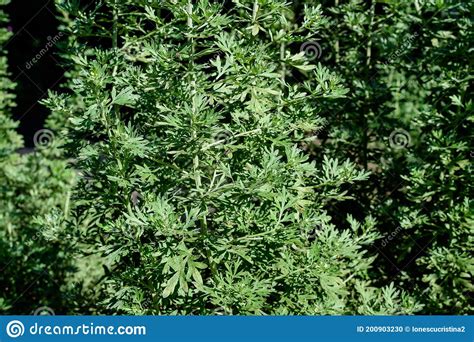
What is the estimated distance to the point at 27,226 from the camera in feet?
18.0

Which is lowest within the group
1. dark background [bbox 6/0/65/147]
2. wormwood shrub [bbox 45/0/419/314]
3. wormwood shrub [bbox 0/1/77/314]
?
wormwood shrub [bbox 45/0/419/314]

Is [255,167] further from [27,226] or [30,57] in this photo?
[30,57]

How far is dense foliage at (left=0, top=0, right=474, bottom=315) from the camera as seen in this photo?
2.96m

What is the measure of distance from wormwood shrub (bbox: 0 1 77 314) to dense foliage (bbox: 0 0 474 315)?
525 mm

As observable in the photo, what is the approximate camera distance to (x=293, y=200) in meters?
3.02

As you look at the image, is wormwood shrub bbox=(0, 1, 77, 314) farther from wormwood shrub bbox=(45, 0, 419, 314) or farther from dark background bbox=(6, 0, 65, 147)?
dark background bbox=(6, 0, 65, 147)

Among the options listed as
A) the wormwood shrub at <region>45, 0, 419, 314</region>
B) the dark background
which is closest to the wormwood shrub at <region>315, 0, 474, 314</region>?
the wormwood shrub at <region>45, 0, 419, 314</region>

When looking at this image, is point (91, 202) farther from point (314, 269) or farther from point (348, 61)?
point (348, 61)

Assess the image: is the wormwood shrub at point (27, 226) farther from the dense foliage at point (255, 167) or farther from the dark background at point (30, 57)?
the dark background at point (30, 57)

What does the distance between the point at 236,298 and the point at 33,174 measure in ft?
10.5

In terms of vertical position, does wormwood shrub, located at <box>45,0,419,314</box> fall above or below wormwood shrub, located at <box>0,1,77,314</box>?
below

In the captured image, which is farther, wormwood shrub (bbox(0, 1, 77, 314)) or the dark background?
the dark background

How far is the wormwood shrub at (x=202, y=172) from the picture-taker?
115 inches

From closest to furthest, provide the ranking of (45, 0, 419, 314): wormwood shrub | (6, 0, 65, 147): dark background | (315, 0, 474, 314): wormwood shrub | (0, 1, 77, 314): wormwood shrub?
(45, 0, 419, 314): wormwood shrub < (315, 0, 474, 314): wormwood shrub < (0, 1, 77, 314): wormwood shrub < (6, 0, 65, 147): dark background
